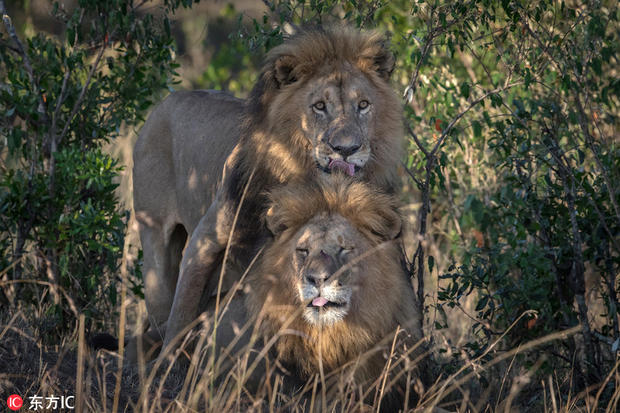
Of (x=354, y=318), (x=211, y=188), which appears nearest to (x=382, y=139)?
(x=354, y=318)

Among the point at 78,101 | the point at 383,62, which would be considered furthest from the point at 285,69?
the point at 78,101

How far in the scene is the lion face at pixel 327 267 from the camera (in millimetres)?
3578

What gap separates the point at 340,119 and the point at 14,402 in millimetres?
1695

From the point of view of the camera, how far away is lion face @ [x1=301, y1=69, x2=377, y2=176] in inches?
156

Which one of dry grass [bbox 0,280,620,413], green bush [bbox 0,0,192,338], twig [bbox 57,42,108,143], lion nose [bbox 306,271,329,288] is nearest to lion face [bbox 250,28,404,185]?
lion nose [bbox 306,271,329,288]

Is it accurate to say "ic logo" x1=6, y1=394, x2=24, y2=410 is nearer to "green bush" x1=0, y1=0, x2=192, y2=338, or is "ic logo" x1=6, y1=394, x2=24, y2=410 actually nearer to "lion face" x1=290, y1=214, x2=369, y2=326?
"lion face" x1=290, y1=214, x2=369, y2=326

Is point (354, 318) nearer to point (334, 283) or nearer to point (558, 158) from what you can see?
point (334, 283)

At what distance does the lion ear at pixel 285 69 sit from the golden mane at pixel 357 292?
0.54 metres

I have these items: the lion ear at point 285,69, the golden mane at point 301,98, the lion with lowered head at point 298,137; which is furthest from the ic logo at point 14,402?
the lion ear at point 285,69

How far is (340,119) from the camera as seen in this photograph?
13.3 ft

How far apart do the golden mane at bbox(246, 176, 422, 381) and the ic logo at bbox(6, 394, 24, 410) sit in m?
0.99

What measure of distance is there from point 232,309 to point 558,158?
1705mm

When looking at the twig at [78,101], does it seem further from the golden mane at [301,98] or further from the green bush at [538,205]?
the golden mane at [301,98]

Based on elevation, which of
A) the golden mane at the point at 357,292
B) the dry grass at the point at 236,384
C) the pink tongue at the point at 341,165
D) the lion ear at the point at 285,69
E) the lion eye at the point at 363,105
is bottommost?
the dry grass at the point at 236,384
